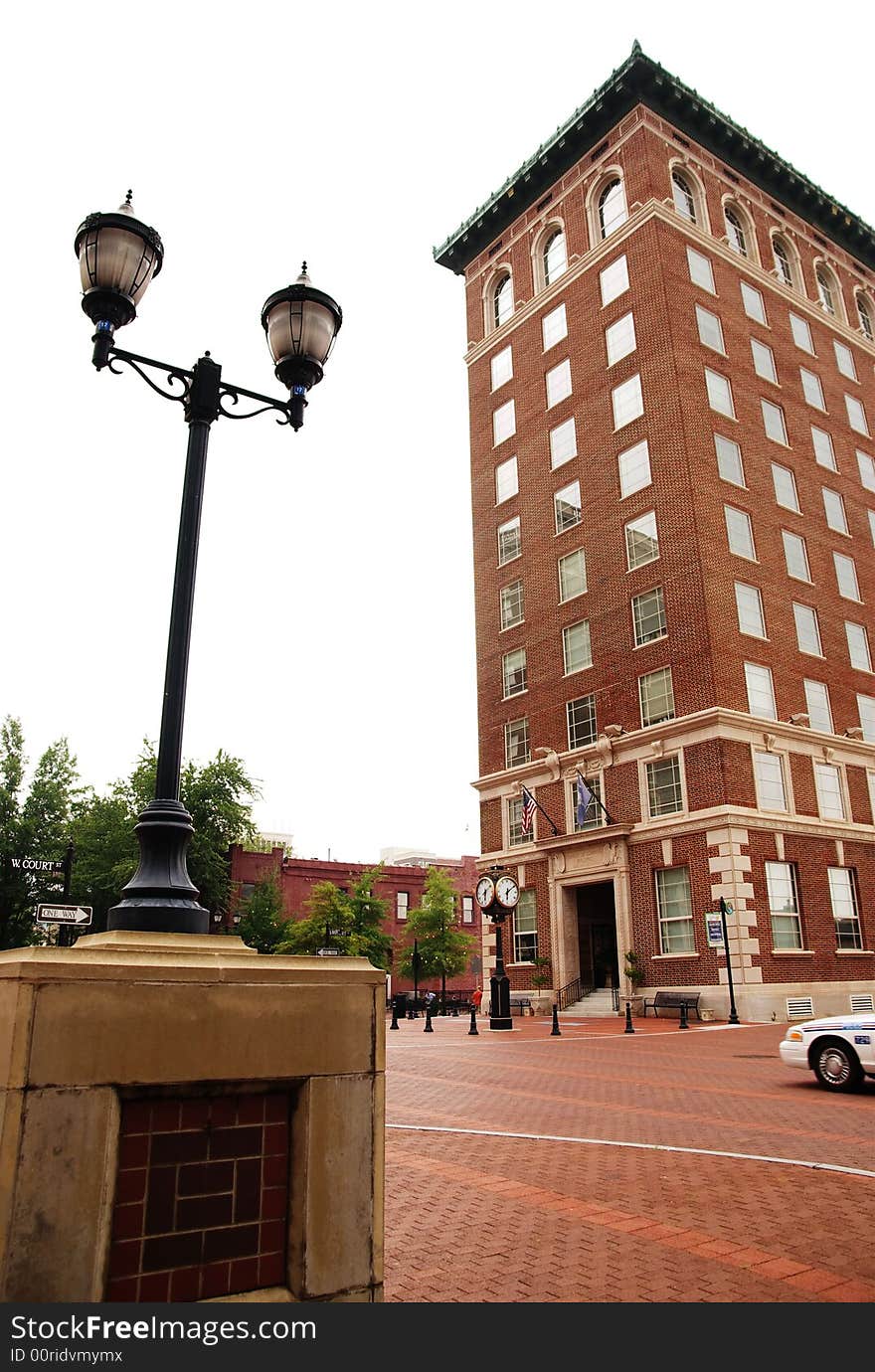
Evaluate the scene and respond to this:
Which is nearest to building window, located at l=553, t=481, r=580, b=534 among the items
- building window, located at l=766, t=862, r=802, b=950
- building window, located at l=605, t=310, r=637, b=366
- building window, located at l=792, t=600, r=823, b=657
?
building window, located at l=605, t=310, r=637, b=366

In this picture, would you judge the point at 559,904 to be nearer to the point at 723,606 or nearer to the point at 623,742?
the point at 623,742

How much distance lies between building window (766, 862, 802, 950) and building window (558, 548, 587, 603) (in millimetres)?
12420

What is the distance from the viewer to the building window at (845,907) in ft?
95.3

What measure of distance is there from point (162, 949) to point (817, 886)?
29.2 m

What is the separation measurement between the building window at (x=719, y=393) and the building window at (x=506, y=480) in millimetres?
8978

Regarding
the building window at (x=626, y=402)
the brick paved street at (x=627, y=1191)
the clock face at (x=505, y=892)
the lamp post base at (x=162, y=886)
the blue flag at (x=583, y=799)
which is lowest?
the brick paved street at (x=627, y=1191)

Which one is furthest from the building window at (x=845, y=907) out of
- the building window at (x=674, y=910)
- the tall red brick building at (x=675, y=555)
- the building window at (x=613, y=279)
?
the building window at (x=613, y=279)

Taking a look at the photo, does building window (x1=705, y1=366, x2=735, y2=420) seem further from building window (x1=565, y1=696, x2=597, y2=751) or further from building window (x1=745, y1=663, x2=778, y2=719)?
building window (x1=565, y1=696, x2=597, y2=751)

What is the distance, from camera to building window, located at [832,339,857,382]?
133 feet

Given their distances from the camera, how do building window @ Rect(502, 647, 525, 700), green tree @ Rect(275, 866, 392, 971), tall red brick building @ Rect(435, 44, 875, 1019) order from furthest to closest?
green tree @ Rect(275, 866, 392, 971) < building window @ Rect(502, 647, 525, 700) < tall red brick building @ Rect(435, 44, 875, 1019)

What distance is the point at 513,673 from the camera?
3684 cm

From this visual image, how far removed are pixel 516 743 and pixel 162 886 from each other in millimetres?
32696

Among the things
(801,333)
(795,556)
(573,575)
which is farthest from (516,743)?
(801,333)

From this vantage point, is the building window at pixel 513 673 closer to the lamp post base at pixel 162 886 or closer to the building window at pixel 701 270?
the building window at pixel 701 270
